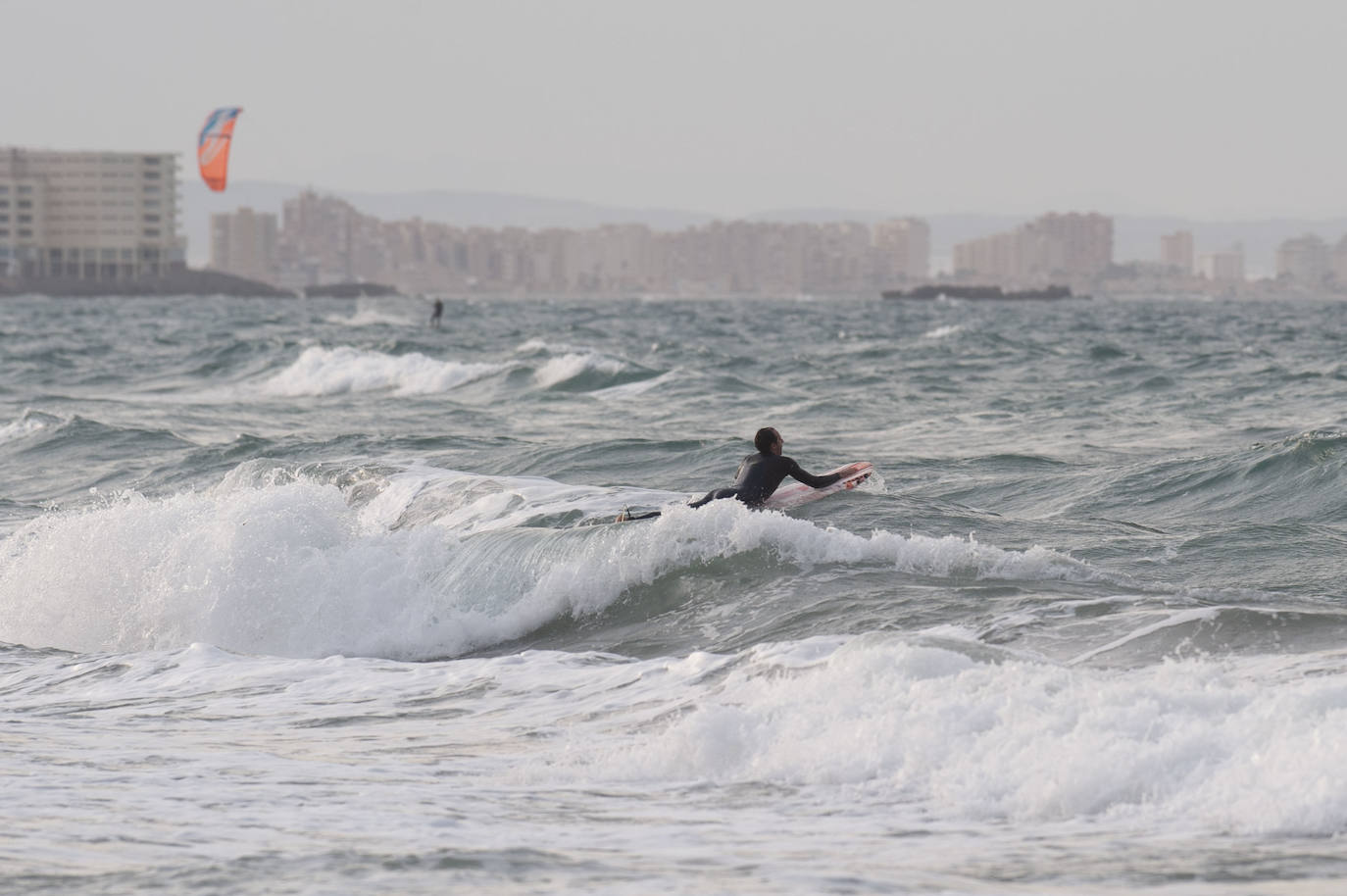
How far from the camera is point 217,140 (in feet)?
240

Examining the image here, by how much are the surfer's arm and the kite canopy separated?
60.3 m

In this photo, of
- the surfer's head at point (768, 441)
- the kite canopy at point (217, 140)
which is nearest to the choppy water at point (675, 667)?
the surfer's head at point (768, 441)

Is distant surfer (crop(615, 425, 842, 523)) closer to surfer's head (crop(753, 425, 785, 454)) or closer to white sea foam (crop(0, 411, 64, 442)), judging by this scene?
surfer's head (crop(753, 425, 785, 454))

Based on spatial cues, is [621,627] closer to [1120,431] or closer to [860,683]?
[860,683]

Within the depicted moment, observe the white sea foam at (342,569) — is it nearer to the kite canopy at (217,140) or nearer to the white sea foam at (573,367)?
the white sea foam at (573,367)

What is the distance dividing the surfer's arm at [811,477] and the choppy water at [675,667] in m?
0.27

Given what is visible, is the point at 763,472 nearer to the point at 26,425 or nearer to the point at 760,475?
the point at 760,475

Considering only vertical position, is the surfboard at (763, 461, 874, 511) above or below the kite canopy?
below

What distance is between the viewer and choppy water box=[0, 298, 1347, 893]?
6.25 metres

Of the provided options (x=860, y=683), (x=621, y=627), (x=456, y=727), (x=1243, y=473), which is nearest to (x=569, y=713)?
(x=456, y=727)

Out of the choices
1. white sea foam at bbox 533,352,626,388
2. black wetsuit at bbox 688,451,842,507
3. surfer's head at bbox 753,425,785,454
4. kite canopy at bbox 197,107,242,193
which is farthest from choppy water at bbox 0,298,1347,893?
kite canopy at bbox 197,107,242,193

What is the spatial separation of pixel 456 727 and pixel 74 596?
17.6 ft

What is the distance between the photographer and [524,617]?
11.8 meters

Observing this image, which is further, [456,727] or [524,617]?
[524,617]
